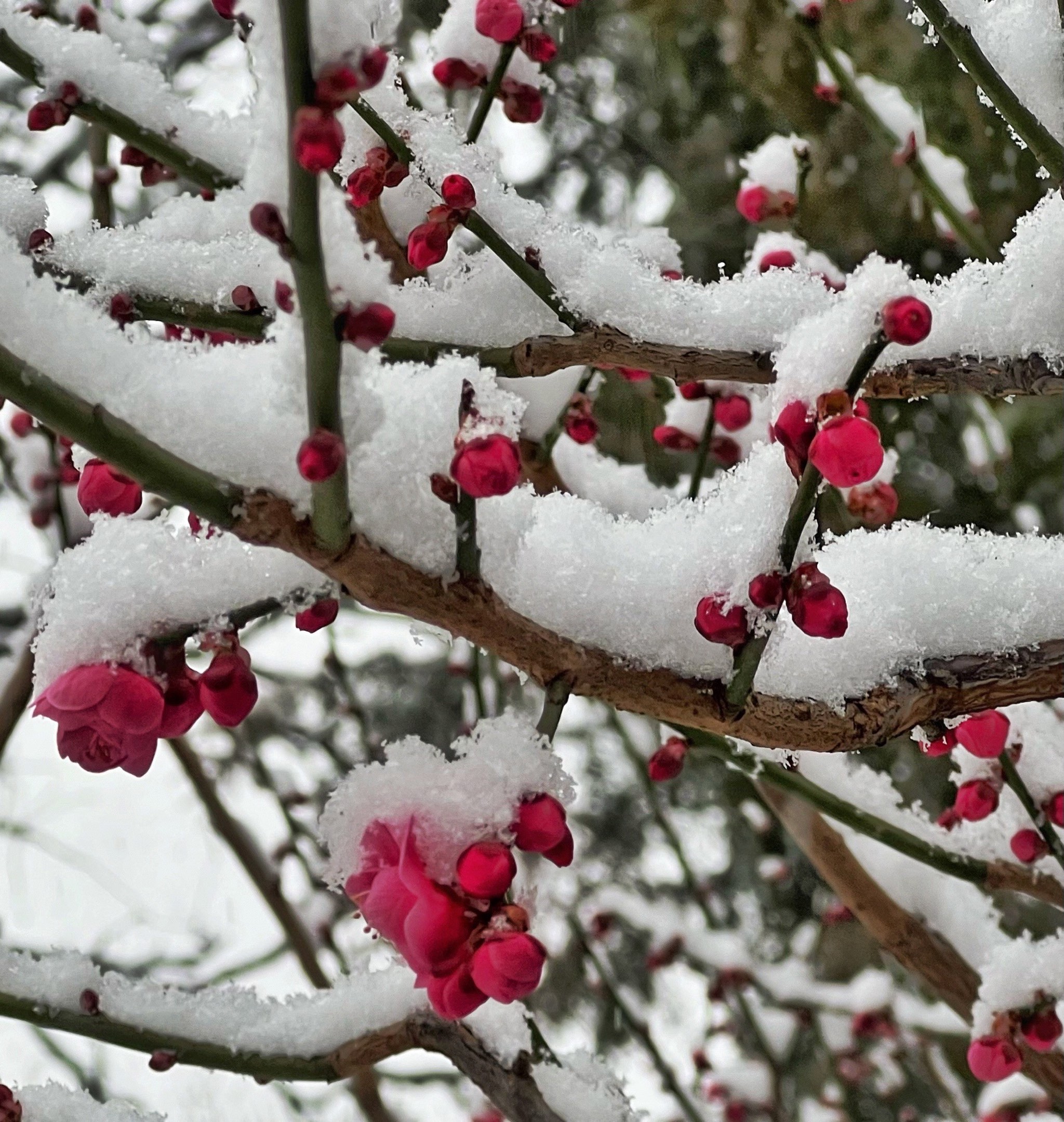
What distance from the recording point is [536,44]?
4.23 feet

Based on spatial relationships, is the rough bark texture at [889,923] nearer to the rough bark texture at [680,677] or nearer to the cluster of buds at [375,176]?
the rough bark texture at [680,677]

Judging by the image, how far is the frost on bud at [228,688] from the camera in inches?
31.2

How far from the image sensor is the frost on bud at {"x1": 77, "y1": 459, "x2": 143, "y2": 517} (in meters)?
0.84

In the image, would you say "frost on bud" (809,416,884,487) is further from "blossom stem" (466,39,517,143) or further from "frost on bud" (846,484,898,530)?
"blossom stem" (466,39,517,143)

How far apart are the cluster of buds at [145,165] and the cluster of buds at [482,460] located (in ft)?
2.79

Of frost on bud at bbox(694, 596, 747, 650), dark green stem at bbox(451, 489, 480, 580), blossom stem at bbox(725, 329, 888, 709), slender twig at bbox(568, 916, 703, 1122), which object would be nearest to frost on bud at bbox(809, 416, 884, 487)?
blossom stem at bbox(725, 329, 888, 709)

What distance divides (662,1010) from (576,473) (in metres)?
2.46

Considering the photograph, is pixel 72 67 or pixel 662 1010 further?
pixel 662 1010

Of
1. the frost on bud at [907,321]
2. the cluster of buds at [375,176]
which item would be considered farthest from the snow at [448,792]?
the cluster of buds at [375,176]

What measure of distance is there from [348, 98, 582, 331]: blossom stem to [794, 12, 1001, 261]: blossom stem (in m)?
0.91

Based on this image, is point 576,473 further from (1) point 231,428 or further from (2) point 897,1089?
(2) point 897,1089

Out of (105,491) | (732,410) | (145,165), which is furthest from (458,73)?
(105,491)

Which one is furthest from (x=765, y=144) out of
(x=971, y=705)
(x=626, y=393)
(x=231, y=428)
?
(x=231, y=428)

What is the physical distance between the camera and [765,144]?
6.02ft
